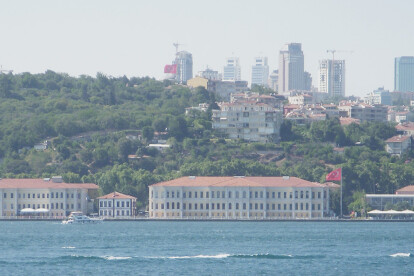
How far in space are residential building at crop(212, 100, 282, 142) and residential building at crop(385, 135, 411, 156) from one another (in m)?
12.8

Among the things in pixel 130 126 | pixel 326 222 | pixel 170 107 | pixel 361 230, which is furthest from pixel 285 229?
pixel 170 107

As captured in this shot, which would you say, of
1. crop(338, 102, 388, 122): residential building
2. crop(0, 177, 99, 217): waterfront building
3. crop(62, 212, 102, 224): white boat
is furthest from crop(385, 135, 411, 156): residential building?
crop(62, 212, 102, 224): white boat

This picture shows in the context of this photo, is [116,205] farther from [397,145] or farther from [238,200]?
[397,145]

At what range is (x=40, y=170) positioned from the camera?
5325 inches

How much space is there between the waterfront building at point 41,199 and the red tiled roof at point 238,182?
8.28 meters

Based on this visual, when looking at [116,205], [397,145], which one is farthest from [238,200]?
[397,145]

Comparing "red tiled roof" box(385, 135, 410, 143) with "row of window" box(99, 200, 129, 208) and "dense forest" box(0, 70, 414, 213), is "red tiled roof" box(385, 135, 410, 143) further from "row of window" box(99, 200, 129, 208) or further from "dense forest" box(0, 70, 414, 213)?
"row of window" box(99, 200, 129, 208)

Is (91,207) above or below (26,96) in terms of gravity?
below

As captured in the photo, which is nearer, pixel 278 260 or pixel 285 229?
pixel 278 260

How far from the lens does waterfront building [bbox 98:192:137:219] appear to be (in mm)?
117500

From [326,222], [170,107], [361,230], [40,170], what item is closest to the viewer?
[361,230]

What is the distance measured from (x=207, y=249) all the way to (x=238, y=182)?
40.2m

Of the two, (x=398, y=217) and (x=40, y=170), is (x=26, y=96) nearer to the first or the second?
(x=40, y=170)

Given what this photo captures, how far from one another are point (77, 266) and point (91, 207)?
5503cm
